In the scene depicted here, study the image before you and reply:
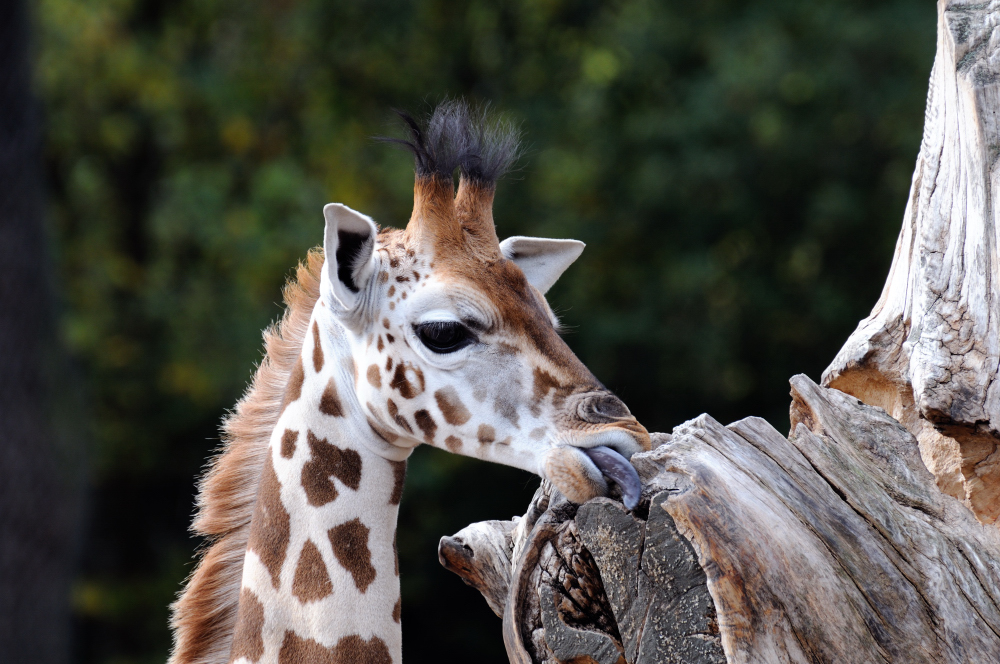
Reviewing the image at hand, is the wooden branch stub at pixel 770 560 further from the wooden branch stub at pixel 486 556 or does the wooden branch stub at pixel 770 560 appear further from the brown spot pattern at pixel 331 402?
the brown spot pattern at pixel 331 402

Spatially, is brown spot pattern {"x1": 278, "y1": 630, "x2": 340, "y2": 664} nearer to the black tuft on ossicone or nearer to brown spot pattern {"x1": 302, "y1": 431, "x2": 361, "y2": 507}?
brown spot pattern {"x1": 302, "y1": 431, "x2": 361, "y2": 507}

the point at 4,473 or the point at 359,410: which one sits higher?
the point at 359,410

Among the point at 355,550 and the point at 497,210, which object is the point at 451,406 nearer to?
the point at 355,550

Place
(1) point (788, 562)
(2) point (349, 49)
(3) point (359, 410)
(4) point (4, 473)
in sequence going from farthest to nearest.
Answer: (2) point (349, 49) → (4) point (4, 473) → (3) point (359, 410) → (1) point (788, 562)

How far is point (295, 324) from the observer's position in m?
3.21

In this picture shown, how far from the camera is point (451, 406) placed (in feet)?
8.97

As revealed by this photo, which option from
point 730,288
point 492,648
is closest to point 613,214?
point 730,288

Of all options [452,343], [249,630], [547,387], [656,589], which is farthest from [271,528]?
[656,589]

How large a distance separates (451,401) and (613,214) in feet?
24.6

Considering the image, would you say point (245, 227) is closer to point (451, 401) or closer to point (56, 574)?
point (56, 574)

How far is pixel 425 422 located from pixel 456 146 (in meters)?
0.89

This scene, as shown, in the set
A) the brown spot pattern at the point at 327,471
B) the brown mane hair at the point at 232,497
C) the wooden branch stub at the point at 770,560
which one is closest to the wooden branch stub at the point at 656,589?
the wooden branch stub at the point at 770,560

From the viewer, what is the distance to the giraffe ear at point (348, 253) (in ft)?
8.77

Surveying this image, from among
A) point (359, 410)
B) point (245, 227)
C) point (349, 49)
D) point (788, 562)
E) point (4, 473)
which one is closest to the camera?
point (788, 562)
